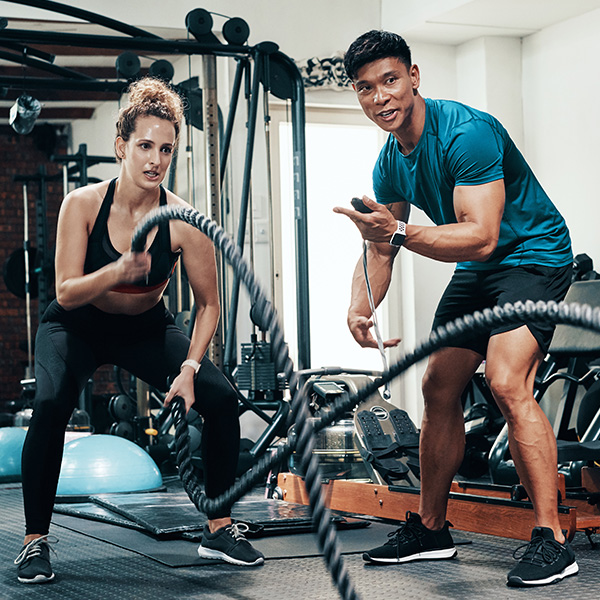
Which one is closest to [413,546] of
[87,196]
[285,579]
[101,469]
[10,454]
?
[285,579]

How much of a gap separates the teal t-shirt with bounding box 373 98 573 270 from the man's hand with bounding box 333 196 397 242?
12.5 inches

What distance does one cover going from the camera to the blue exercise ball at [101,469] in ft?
13.7

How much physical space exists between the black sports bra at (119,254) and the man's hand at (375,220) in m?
0.67

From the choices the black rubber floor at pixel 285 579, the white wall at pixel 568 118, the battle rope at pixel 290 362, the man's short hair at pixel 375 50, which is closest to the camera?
the battle rope at pixel 290 362

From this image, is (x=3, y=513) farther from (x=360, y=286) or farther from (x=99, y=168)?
(x=99, y=168)

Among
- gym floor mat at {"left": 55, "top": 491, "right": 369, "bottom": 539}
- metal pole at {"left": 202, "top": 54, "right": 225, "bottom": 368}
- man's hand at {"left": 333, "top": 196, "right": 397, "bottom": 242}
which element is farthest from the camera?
metal pole at {"left": 202, "top": 54, "right": 225, "bottom": 368}

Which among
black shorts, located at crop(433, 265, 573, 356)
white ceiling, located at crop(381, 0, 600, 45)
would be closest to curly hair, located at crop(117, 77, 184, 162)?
black shorts, located at crop(433, 265, 573, 356)

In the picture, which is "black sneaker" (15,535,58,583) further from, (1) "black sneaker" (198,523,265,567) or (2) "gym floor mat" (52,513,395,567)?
(1) "black sneaker" (198,523,265,567)

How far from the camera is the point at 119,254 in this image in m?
2.66

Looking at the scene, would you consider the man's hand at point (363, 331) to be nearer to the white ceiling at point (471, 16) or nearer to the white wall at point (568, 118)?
the white wall at point (568, 118)

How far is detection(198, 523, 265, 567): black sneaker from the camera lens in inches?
105

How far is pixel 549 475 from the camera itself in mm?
2426

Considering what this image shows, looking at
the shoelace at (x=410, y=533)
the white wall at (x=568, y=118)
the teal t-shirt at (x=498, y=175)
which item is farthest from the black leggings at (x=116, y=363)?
the white wall at (x=568, y=118)

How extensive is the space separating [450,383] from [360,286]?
1.30 ft
